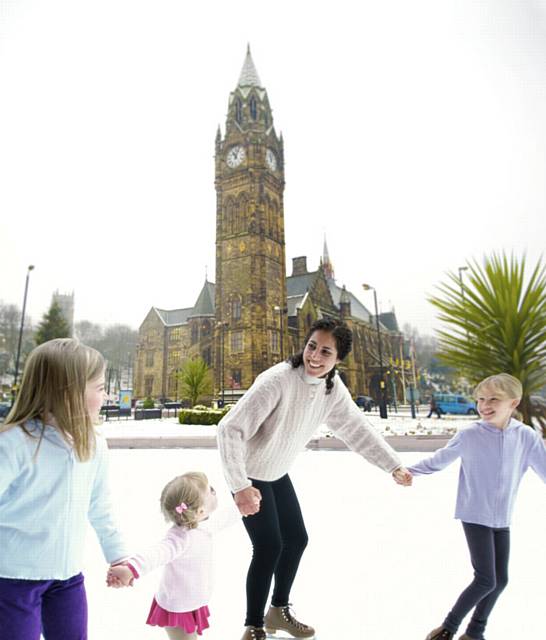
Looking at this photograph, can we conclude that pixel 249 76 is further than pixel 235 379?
Yes

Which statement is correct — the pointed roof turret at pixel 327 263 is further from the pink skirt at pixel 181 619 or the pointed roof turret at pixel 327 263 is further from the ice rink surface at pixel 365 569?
the pink skirt at pixel 181 619

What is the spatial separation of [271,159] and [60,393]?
126ft

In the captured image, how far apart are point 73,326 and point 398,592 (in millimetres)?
30657

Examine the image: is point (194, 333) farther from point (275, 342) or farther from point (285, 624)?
point (285, 624)

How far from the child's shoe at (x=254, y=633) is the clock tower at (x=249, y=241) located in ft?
93.7

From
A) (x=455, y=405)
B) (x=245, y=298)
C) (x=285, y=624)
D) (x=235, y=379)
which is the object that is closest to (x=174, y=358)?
(x=235, y=379)

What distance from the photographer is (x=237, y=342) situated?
1248 inches

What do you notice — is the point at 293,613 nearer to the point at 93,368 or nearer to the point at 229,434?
the point at 229,434

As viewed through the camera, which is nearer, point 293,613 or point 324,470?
point 293,613

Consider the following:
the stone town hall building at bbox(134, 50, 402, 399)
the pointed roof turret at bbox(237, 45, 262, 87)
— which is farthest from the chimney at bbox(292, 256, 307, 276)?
the pointed roof turret at bbox(237, 45, 262, 87)

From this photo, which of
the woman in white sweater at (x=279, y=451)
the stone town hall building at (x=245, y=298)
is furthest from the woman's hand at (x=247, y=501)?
the stone town hall building at (x=245, y=298)

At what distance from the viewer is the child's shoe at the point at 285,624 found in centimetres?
166

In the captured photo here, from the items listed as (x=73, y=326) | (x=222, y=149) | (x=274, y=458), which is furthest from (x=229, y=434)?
(x=222, y=149)

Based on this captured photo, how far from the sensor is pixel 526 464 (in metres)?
1.68
